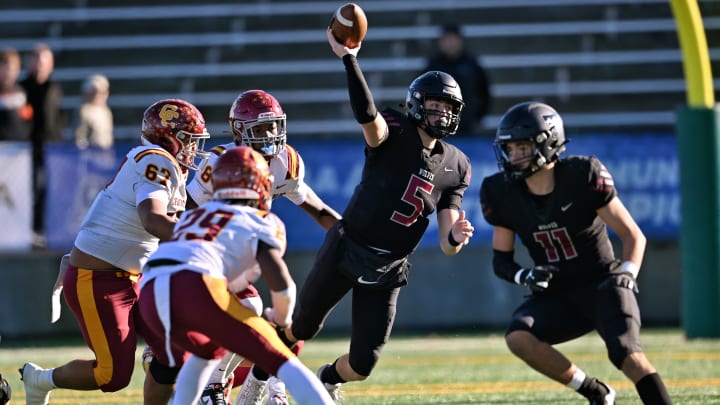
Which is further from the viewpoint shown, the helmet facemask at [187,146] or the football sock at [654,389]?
the helmet facemask at [187,146]

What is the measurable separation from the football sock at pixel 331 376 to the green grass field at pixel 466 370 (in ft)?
1.58

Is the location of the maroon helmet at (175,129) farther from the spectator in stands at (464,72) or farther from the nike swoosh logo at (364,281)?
the spectator in stands at (464,72)

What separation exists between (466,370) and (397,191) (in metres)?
2.54

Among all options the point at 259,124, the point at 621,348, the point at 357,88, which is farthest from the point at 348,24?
the point at 621,348

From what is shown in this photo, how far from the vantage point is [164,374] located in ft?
16.5

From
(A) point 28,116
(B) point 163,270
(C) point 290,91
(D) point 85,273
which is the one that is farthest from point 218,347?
(C) point 290,91

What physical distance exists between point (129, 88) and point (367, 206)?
29.7 feet

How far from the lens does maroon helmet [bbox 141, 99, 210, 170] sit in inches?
218

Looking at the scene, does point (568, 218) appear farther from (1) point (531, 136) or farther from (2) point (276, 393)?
(2) point (276, 393)

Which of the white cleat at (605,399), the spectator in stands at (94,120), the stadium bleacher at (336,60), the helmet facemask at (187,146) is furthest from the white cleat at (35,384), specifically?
the stadium bleacher at (336,60)

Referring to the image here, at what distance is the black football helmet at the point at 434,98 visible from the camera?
18.5ft

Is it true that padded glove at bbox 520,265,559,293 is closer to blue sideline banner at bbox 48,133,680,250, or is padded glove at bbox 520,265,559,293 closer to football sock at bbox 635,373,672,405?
football sock at bbox 635,373,672,405

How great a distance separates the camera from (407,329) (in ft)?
A: 35.4

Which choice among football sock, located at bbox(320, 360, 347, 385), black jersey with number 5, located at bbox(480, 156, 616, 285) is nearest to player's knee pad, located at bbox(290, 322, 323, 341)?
football sock, located at bbox(320, 360, 347, 385)
